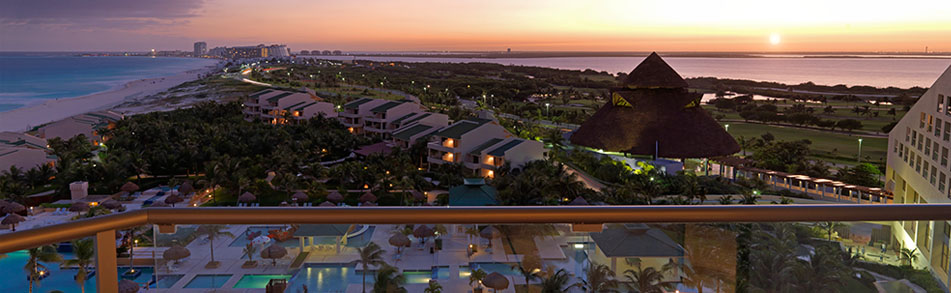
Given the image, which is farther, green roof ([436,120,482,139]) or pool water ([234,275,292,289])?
green roof ([436,120,482,139])

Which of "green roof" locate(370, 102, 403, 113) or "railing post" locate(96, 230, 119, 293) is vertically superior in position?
"railing post" locate(96, 230, 119, 293)

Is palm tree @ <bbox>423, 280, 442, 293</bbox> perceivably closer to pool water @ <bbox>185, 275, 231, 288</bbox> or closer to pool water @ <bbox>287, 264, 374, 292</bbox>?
pool water @ <bbox>287, 264, 374, 292</bbox>

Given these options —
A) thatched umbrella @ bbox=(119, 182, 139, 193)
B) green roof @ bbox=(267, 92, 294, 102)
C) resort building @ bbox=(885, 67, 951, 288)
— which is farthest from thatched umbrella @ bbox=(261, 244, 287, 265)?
green roof @ bbox=(267, 92, 294, 102)

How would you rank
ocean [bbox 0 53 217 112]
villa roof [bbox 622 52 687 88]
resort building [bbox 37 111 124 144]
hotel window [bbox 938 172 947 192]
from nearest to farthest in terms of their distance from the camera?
1. villa roof [bbox 622 52 687 88]
2. hotel window [bbox 938 172 947 192]
3. resort building [bbox 37 111 124 144]
4. ocean [bbox 0 53 217 112]

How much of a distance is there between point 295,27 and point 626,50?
37.4 meters

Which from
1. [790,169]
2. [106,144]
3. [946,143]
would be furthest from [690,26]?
[106,144]

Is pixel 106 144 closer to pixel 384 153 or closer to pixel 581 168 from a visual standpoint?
pixel 384 153

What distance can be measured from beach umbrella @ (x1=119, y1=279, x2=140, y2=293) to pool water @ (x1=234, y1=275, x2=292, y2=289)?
0.19 m

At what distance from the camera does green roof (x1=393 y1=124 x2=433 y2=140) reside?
20047mm

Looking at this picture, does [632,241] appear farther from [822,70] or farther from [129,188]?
[822,70]

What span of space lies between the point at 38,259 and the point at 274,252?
43 centimetres

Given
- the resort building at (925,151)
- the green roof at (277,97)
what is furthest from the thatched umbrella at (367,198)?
the green roof at (277,97)

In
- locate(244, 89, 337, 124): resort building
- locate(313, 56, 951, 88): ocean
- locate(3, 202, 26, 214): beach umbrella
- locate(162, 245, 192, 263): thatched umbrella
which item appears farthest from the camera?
locate(313, 56, 951, 88): ocean

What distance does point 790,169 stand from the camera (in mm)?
17734
